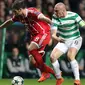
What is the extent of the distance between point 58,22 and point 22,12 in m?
0.88

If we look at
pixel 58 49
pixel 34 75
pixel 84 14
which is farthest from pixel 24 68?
pixel 58 49

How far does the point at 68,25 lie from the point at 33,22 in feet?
3.41

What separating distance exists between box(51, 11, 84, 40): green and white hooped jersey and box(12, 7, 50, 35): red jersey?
661 millimetres

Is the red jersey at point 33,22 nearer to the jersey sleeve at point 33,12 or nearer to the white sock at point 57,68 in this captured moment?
the jersey sleeve at point 33,12

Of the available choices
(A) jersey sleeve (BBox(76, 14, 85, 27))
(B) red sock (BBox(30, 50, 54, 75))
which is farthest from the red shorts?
(A) jersey sleeve (BBox(76, 14, 85, 27))

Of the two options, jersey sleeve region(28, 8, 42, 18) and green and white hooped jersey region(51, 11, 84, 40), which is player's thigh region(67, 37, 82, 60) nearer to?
green and white hooped jersey region(51, 11, 84, 40)

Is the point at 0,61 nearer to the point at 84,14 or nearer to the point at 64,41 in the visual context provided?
the point at 84,14

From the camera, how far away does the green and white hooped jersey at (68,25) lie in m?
9.71

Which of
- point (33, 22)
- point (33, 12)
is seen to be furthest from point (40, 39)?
point (33, 12)

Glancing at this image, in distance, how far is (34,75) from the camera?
13812 millimetres

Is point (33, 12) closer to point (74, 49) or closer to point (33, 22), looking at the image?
point (33, 22)

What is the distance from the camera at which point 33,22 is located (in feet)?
34.5

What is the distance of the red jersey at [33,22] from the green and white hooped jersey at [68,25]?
66 centimetres

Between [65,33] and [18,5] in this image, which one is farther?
[18,5]
